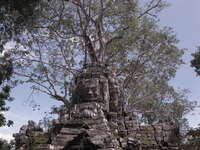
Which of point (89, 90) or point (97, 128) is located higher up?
point (89, 90)

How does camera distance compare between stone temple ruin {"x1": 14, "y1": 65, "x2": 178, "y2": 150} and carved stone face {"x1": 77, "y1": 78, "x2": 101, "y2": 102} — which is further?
carved stone face {"x1": 77, "y1": 78, "x2": 101, "y2": 102}

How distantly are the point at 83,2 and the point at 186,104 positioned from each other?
15.7m

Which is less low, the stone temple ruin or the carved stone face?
the carved stone face

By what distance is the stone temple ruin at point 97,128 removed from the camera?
1270 centimetres

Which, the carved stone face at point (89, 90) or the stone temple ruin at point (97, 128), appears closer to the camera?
the stone temple ruin at point (97, 128)

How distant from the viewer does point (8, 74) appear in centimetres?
1162

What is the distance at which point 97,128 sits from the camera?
1309 cm

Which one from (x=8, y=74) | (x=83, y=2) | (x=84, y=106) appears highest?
(x=83, y=2)

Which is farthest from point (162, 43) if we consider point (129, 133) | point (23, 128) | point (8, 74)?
point (8, 74)

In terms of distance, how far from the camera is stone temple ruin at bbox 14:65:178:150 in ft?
41.7

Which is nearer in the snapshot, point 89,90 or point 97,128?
point 97,128

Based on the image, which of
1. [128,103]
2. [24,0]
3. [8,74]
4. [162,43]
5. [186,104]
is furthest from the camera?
[186,104]

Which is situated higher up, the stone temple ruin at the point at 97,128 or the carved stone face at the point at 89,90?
the carved stone face at the point at 89,90

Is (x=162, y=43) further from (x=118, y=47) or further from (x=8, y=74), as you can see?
(x=8, y=74)
